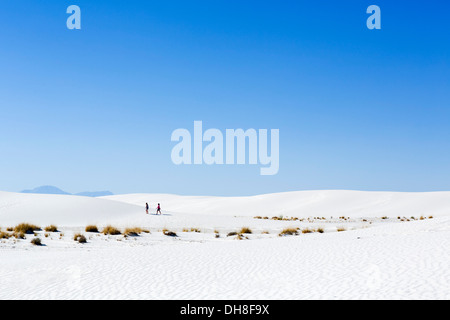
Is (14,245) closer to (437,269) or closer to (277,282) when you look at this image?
(277,282)

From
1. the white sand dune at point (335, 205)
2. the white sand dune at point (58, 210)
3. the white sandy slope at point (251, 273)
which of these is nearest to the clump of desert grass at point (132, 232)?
the white sandy slope at point (251, 273)

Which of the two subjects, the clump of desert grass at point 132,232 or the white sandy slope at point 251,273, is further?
the clump of desert grass at point 132,232

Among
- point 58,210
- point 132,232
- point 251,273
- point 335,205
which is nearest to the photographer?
point 251,273

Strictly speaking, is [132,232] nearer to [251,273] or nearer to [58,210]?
[251,273]

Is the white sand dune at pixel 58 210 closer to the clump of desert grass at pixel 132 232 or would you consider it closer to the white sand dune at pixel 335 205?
the clump of desert grass at pixel 132 232

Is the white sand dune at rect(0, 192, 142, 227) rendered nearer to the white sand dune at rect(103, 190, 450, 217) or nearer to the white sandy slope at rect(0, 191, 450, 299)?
the white sandy slope at rect(0, 191, 450, 299)

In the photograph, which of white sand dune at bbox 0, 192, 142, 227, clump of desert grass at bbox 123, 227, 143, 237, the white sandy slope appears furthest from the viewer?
white sand dune at bbox 0, 192, 142, 227

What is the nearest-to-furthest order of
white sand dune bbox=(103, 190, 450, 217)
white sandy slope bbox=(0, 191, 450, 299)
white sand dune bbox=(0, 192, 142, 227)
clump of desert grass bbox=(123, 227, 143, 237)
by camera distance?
white sandy slope bbox=(0, 191, 450, 299)
clump of desert grass bbox=(123, 227, 143, 237)
white sand dune bbox=(0, 192, 142, 227)
white sand dune bbox=(103, 190, 450, 217)

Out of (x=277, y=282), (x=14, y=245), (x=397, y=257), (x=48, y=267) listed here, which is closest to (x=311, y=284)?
(x=277, y=282)

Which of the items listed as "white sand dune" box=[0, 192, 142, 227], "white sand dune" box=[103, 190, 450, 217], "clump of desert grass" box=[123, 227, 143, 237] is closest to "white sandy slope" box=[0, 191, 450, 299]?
"clump of desert grass" box=[123, 227, 143, 237]

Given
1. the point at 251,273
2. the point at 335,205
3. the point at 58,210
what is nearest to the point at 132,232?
the point at 251,273

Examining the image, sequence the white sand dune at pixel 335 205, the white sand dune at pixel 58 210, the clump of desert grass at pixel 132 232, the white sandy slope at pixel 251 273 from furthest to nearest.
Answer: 1. the white sand dune at pixel 335 205
2. the white sand dune at pixel 58 210
3. the clump of desert grass at pixel 132 232
4. the white sandy slope at pixel 251 273
